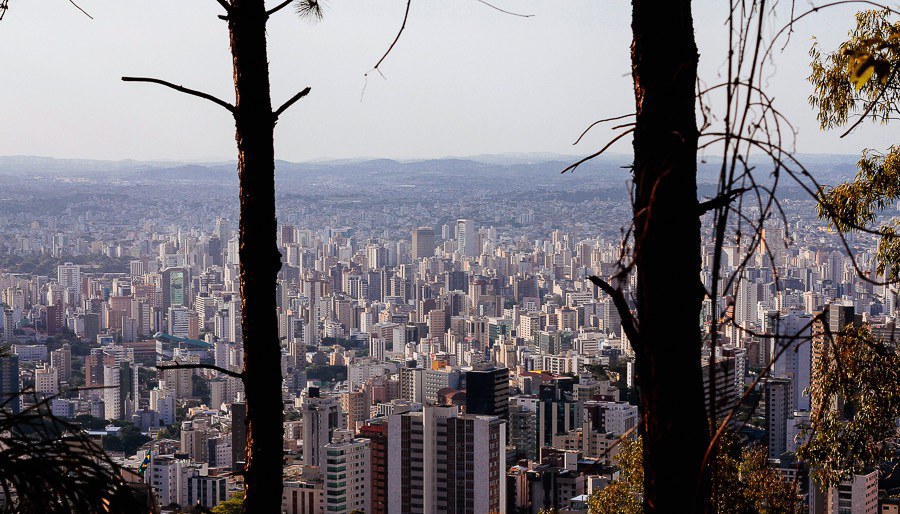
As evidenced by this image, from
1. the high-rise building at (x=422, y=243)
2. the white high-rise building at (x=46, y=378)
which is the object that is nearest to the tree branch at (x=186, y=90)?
the white high-rise building at (x=46, y=378)

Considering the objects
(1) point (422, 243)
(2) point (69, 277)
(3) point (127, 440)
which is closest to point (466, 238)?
(1) point (422, 243)

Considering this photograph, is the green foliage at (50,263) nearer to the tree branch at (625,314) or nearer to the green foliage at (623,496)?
the green foliage at (623,496)

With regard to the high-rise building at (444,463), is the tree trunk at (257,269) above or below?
above

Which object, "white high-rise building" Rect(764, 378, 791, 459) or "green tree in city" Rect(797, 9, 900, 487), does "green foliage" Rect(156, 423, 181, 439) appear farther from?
"green tree in city" Rect(797, 9, 900, 487)

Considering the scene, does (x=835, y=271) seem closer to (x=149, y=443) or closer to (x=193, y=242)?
(x=149, y=443)

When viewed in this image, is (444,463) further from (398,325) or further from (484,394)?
(398,325)

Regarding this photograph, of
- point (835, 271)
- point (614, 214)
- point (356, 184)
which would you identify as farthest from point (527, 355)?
point (356, 184)
